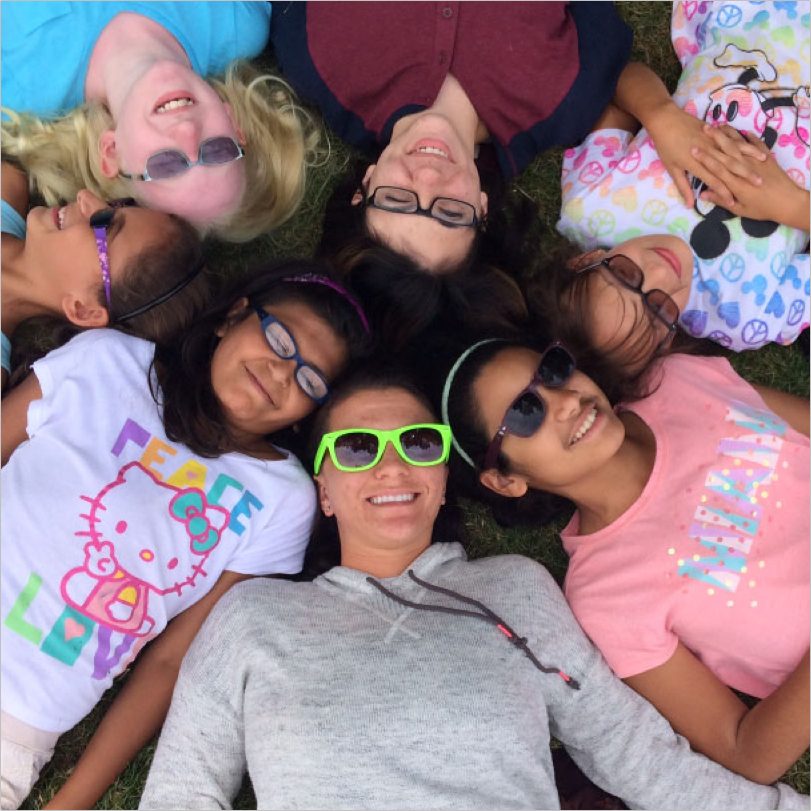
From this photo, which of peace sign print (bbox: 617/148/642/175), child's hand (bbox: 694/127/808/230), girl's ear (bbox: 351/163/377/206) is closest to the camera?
child's hand (bbox: 694/127/808/230)

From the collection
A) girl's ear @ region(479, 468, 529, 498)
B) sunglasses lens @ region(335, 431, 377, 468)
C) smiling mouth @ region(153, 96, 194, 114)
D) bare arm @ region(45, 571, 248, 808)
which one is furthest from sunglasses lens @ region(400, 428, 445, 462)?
smiling mouth @ region(153, 96, 194, 114)

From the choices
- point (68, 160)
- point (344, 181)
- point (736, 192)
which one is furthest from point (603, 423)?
point (68, 160)

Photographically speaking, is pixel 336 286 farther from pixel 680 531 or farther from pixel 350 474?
pixel 680 531

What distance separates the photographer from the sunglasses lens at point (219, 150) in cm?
298

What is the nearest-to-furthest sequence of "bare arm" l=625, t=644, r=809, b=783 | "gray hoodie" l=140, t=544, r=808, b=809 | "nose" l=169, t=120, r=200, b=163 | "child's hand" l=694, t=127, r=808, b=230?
"gray hoodie" l=140, t=544, r=808, b=809 < "bare arm" l=625, t=644, r=809, b=783 < "nose" l=169, t=120, r=200, b=163 < "child's hand" l=694, t=127, r=808, b=230

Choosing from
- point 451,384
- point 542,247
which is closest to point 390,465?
point 451,384

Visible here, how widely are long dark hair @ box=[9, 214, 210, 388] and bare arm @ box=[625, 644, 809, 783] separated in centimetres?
233

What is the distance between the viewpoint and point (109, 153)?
3145 mm

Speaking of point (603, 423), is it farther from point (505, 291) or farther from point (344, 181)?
point (344, 181)

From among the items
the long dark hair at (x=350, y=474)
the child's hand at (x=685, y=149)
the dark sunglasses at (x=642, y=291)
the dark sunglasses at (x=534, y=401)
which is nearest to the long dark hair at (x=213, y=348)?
the long dark hair at (x=350, y=474)

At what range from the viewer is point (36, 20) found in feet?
10.4

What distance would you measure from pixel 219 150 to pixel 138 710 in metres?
2.26

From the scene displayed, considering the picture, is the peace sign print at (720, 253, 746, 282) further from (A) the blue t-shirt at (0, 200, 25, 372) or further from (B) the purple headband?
(A) the blue t-shirt at (0, 200, 25, 372)

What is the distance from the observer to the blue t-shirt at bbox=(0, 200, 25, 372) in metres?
3.21
